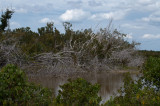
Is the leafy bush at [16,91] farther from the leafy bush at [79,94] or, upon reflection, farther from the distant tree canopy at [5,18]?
the distant tree canopy at [5,18]

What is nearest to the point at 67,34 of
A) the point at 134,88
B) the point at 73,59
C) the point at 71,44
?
the point at 71,44

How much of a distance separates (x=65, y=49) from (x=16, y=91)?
11.7 m

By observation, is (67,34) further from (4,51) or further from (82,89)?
(82,89)

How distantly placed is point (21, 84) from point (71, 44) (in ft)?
44.4

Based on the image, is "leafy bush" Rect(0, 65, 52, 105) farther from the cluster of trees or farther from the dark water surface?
the cluster of trees

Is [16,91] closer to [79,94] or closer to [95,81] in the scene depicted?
[79,94]

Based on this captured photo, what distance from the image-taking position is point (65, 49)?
18484mm

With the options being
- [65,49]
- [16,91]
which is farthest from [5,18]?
[16,91]

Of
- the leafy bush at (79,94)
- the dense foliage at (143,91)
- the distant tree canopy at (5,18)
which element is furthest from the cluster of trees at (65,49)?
the leafy bush at (79,94)

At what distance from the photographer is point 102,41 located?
21.2m

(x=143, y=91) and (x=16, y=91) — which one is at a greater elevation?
(x=16, y=91)

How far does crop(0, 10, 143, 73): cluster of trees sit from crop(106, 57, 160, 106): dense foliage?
6.08m

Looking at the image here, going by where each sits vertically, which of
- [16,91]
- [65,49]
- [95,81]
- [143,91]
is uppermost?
[65,49]

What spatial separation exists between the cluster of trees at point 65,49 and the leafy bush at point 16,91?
6779 mm
